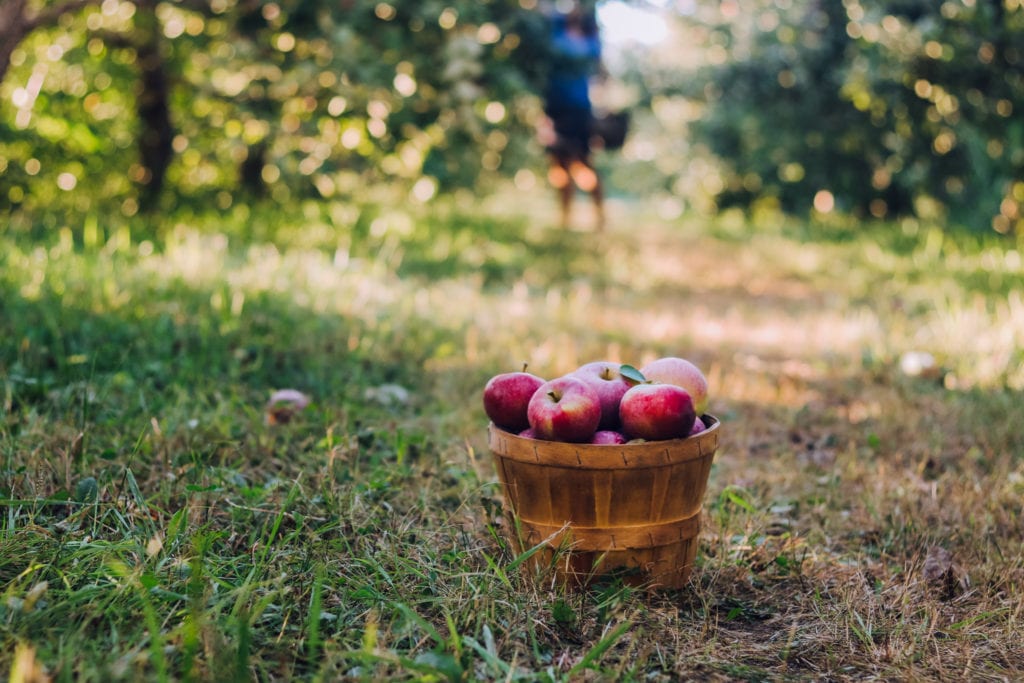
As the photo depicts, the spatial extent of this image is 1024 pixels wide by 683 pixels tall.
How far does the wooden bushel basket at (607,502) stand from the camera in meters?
2.15

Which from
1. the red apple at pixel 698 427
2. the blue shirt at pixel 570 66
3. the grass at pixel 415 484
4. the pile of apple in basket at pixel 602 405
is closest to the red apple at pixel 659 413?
the pile of apple in basket at pixel 602 405

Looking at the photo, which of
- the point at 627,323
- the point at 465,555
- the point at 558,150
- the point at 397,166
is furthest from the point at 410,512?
the point at 558,150

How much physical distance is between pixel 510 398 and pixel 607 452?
343 millimetres

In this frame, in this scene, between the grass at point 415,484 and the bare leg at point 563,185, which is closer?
the grass at point 415,484

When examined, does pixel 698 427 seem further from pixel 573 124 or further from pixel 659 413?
pixel 573 124

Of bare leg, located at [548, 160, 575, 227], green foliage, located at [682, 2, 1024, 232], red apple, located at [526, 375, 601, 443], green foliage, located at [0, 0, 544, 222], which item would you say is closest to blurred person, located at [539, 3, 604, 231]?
bare leg, located at [548, 160, 575, 227]

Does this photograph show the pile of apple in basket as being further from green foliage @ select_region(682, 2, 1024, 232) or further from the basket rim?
green foliage @ select_region(682, 2, 1024, 232)

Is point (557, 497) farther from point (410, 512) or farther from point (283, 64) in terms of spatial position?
point (283, 64)

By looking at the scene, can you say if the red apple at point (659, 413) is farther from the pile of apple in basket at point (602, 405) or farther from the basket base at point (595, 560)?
the basket base at point (595, 560)

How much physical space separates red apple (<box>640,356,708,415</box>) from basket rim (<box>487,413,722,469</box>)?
0.21m

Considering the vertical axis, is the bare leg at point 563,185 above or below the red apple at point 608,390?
below

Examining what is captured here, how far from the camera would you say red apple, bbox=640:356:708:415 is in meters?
2.43

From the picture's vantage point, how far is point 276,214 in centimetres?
765

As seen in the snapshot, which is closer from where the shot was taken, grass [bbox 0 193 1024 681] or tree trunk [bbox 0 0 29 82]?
grass [bbox 0 193 1024 681]
